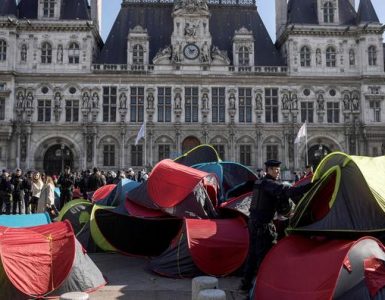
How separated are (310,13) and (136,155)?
19362 mm

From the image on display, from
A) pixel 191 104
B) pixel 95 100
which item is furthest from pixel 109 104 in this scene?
pixel 191 104

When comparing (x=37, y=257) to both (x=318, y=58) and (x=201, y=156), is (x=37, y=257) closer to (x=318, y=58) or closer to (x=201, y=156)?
(x=201, y=156)

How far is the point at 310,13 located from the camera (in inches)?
1447

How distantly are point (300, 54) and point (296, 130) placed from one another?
21.0 feet

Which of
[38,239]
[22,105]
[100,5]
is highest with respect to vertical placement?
[100,5]

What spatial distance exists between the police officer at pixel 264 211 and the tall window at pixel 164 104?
2597 cm

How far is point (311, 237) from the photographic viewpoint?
7.03 m

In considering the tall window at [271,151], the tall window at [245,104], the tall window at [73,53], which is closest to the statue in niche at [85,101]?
the tall window at [73,53]

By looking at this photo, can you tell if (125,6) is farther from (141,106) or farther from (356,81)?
(356,81)

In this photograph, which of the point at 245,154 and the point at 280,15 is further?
the point at 280,15

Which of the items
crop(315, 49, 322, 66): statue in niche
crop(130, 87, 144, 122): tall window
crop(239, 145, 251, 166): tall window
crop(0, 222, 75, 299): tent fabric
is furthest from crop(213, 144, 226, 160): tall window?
crop(0, 222, 75, 299): tent fabric

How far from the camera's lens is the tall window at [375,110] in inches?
1340

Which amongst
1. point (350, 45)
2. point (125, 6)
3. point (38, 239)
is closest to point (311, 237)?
point (38, 239)

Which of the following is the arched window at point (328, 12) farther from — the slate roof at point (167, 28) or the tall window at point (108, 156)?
the tall window at point (108, 156)
